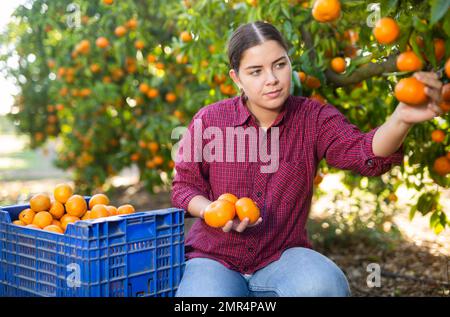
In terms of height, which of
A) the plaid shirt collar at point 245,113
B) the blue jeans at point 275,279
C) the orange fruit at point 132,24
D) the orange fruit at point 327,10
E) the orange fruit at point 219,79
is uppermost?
the orange fruit at point 132,24

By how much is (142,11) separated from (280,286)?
3706mm

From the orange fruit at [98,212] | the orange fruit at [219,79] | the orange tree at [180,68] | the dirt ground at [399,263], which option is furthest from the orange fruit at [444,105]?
the dirt ground at [399,263]

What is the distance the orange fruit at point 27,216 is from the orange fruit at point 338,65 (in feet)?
5.29

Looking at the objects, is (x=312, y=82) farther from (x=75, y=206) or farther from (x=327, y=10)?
(x=75, y=206)

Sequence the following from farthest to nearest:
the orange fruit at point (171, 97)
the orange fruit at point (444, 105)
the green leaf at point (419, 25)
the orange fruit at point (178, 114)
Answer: the orange fruit at point (171, 97) < the orange fruit at point (178, 114) < the orange fruit at point (444, 105) < the green leaf at point (419, 25)

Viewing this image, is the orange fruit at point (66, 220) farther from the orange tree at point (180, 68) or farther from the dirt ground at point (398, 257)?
the dirt ground at point (398, 257)

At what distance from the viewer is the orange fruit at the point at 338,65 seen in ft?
10.0

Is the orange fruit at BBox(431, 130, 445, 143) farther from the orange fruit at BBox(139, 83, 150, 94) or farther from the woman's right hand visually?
the orange fruit at BBox(139, 83, 150, 94)

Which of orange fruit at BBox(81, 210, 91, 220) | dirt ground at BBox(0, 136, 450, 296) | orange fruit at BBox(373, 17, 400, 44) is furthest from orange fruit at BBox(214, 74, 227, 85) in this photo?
orange fruit at BBox(373, 17, 400, 44)

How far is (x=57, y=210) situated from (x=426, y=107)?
1.47 meters

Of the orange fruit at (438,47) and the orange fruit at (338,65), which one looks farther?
the orange fruit at (338,65)

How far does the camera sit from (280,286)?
221cm

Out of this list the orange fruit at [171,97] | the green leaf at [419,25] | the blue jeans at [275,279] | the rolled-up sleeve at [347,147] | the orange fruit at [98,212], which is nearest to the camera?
the green leaf at [419,25]

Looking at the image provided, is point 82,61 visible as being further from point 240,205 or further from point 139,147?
point 240,205
